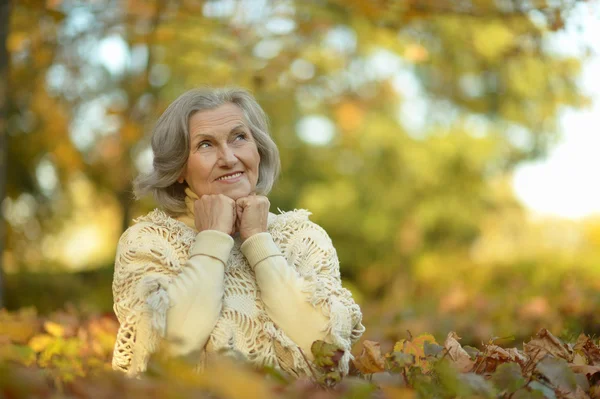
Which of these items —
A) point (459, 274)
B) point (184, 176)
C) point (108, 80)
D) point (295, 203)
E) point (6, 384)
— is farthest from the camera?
point (295, 203)

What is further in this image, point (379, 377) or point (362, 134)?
point (362, 134)

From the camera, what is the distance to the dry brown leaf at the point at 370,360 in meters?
2.23

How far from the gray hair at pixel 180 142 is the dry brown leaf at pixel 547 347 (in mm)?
1248

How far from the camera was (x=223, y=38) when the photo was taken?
8.07 meters

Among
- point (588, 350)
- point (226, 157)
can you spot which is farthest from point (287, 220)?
point (588, 350)

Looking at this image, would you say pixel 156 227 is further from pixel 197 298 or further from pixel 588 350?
pixel 588 350

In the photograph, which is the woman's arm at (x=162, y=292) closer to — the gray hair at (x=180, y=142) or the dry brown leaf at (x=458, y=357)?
A: the gray hair at (x=180, y=142)

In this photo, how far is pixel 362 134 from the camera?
15.6 meters

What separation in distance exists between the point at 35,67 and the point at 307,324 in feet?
21.4

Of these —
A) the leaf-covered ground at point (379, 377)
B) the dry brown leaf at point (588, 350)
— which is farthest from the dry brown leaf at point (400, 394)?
the dry brown leaf at point (588, 350)

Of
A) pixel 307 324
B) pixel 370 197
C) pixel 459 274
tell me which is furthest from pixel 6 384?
pixel 370 197

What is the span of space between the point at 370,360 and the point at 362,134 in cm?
1353

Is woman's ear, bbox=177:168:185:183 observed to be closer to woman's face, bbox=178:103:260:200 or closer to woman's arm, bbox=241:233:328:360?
woman's face, bbox=178:103:260:200

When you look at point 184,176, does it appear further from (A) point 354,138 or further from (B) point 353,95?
(A) point 354,138
